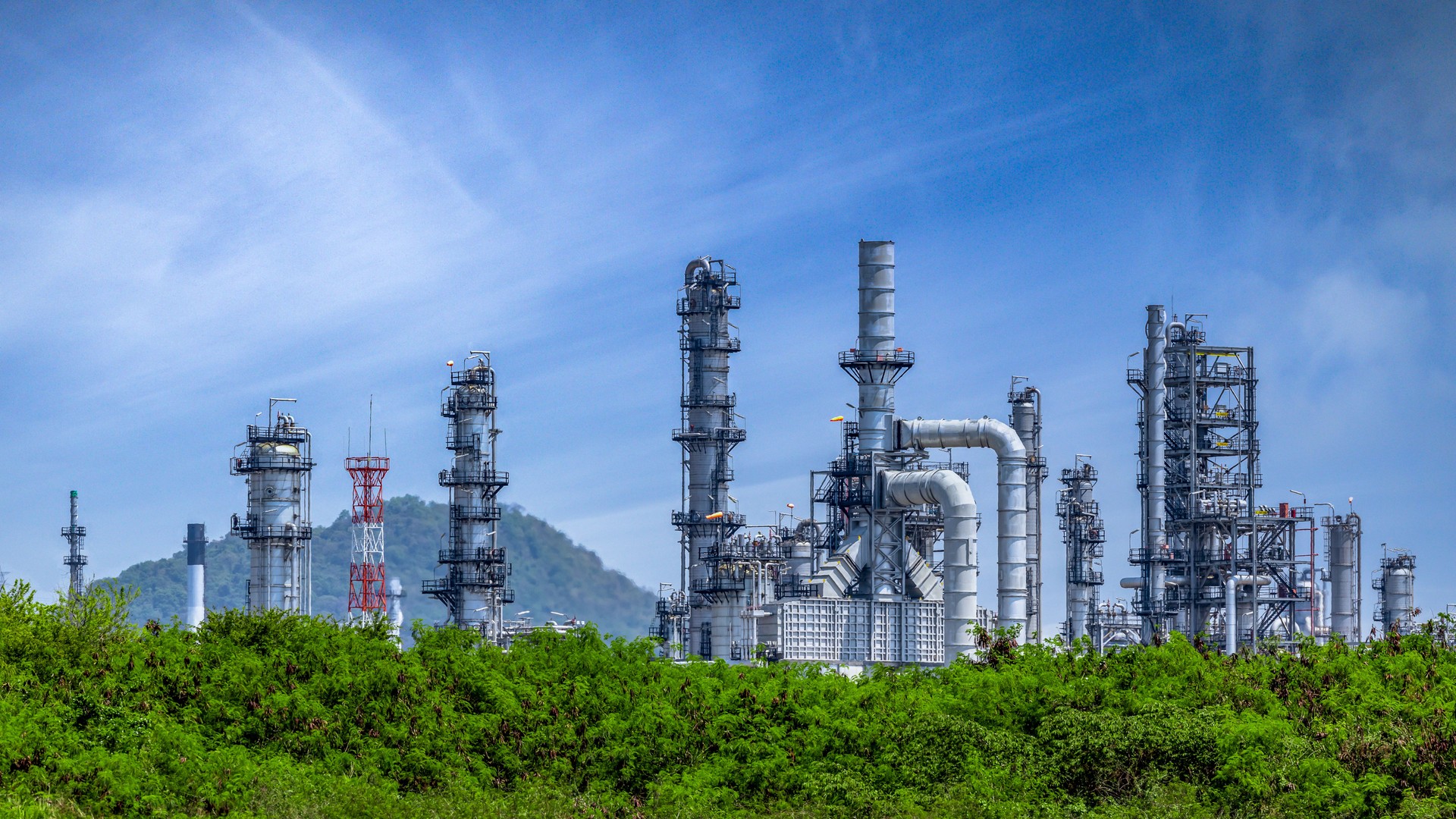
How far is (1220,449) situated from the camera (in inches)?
3410

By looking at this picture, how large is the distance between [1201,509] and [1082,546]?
1851 centimetres

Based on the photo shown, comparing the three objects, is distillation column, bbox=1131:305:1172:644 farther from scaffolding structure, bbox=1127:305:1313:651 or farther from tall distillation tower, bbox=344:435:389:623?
tall distillation tower, bbox=344:435:389:623

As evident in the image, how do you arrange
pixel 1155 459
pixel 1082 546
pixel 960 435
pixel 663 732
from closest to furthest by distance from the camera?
pixel 663 732
pixel 960 435
pixel 1155 459
pixel 1082 546

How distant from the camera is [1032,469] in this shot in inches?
3482

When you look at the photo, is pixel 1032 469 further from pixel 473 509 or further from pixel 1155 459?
pixel 473 509

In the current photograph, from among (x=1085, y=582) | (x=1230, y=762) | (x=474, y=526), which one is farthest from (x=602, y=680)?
(x=1085, y=582)

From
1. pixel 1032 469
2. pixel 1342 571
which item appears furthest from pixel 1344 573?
pixel 1032 469

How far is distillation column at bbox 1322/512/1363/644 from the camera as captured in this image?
92500mm

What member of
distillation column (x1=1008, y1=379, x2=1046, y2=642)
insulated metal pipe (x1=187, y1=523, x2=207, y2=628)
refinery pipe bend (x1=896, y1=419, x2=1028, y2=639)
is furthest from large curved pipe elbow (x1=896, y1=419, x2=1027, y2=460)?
insulated metal pipe (x1=187, y1=523, x2=207, y2=628)

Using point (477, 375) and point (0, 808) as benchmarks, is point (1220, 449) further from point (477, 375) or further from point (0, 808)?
point (0, 808)

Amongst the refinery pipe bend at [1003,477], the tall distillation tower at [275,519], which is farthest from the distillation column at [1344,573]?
the tall distillation tower at [275,519]

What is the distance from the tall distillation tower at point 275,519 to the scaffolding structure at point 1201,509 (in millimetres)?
43510

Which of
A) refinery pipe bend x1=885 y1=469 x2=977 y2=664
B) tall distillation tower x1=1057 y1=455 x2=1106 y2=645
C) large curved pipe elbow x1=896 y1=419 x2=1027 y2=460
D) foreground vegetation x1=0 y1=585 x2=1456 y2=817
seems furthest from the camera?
tall distillation tower x1=1057 y1=455 x2=1106 y2=645

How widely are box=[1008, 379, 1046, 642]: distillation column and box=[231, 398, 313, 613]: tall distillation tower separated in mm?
36822
